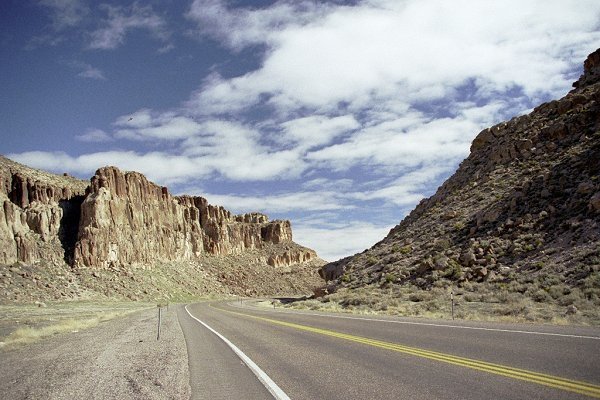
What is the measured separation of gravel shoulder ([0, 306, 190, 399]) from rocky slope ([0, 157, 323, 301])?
51.9m

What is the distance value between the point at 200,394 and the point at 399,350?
4.72 m

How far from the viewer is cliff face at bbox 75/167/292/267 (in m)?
83.7

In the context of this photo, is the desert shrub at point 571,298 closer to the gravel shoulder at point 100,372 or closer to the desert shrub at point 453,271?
the desert shrub at point 453,271

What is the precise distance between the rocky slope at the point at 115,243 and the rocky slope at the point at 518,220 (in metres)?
51.2

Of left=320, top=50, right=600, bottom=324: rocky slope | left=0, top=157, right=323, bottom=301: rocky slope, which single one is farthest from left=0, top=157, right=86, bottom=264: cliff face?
left=320, top=50, right=600, bottom=324: rocky slope

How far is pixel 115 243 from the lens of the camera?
87.9m

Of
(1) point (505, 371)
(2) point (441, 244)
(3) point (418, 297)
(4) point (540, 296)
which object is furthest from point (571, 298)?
(2) point (441, 244)

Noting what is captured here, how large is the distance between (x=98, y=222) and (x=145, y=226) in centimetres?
1867

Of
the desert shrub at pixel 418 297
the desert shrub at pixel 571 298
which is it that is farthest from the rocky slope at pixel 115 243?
the desert shrub at pixel 571 298

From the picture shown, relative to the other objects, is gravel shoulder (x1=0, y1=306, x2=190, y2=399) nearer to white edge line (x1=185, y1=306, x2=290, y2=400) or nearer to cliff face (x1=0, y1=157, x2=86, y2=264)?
white edge line (x1=185, y1=306, x2=290, y2=400)

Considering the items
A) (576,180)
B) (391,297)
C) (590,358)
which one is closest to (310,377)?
(590,358)

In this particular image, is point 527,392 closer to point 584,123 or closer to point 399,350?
point 399,350

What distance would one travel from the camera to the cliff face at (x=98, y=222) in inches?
2852

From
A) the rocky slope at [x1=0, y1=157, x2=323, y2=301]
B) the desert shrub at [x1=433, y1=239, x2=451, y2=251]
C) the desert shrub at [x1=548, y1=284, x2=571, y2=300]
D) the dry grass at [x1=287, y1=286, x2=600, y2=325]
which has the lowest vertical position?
the dry grass at [x1=287, y1=286, x2=600, y2=325]
